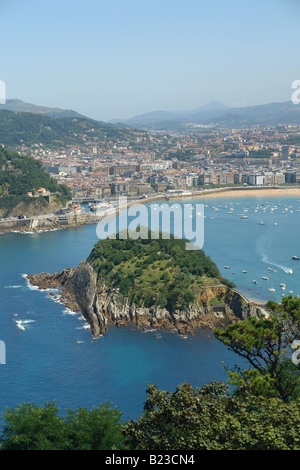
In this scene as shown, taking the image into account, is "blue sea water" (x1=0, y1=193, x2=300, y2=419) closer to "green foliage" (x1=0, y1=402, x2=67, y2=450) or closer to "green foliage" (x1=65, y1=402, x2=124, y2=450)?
"green foliage" (x1=65, y1=402, x2=124, y2=450)

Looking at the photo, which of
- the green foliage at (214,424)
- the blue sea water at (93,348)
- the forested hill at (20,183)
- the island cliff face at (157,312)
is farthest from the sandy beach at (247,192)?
the green foliage at (214,424)

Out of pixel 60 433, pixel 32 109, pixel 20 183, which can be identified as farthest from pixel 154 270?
pixel 32 109

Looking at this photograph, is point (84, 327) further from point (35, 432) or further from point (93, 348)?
point (35, 432)

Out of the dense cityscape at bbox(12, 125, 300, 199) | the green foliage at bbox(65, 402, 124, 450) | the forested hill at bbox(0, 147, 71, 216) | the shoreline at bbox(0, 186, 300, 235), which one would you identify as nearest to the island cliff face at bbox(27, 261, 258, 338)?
the green foliage at bbox(65, 402, 124, 450)

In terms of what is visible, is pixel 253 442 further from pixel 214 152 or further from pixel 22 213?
pixel 214 152

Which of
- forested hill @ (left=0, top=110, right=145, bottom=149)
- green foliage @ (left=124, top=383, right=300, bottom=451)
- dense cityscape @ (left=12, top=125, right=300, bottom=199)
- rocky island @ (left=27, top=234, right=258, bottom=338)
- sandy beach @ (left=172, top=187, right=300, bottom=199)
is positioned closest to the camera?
green foliage @ (left=124, top=383, right=300, bottom=451)
